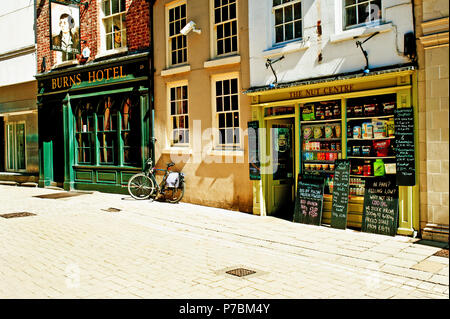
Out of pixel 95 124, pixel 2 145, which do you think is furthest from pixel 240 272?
pixel 2 145

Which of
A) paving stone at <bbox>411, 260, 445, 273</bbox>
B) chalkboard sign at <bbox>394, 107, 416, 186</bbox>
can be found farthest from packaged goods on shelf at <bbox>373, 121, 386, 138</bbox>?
paving stone at <bbox>411, 260, 445, 273</bbox>

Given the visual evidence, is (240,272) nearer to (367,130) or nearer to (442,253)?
(442,253)

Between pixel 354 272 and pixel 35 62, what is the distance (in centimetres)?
1549

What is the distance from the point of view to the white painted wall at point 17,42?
1736cm

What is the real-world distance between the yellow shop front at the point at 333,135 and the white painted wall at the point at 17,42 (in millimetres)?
11240

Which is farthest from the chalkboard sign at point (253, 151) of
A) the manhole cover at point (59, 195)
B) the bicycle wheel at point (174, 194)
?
the manhole cover at point (59, 195)

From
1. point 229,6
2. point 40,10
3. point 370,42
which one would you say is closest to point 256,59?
point 229,6

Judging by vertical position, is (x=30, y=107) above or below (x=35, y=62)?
below

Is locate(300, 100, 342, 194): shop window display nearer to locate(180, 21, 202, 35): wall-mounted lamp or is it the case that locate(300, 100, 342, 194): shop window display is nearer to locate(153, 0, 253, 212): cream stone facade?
locate(153, 0, 253, 212): cream stone facade

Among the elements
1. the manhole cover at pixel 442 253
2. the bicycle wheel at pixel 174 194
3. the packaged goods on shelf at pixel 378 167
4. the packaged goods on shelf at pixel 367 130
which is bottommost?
the manhole cover at pixel 442 253

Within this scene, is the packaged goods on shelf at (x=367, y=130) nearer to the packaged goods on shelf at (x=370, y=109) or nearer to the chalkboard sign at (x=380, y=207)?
the packaged goods on shelf at (x=370, y=109)

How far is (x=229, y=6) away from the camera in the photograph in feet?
37.1

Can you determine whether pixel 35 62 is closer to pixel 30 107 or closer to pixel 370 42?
pixel 30 107

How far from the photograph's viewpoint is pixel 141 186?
13117 mm
